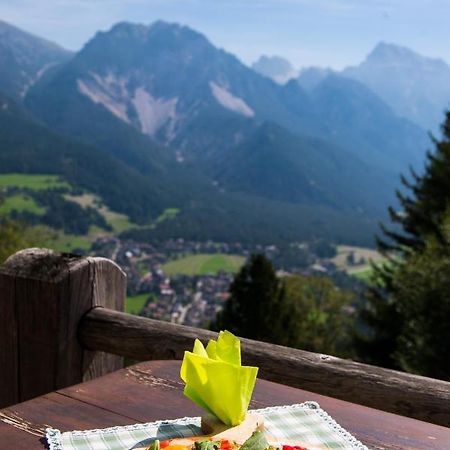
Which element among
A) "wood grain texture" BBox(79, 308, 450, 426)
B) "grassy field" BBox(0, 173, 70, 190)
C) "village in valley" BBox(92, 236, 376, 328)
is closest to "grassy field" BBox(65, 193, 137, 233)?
"grassy field" BBox(0, 173, 70, 190)

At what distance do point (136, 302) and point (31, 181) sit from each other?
61414 mm

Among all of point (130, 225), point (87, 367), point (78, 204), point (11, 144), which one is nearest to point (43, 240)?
point (87, 367)

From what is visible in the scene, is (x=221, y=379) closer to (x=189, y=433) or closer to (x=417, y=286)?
(x=189, y=433)

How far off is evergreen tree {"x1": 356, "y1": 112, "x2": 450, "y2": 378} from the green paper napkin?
45.3 feet

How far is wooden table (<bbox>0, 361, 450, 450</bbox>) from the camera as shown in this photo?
1.46 m

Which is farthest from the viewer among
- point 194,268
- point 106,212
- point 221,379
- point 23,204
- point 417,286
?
point 106,212

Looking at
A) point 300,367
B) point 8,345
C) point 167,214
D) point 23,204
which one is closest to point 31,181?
point 23,204

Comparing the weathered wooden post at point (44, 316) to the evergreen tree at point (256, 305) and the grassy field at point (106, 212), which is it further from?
the grassy field at point (106, 212)

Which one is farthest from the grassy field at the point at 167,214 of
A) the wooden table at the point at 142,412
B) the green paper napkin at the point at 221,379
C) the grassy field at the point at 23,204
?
the green paper napkin at the point at 221,379

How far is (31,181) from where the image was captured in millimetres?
120750

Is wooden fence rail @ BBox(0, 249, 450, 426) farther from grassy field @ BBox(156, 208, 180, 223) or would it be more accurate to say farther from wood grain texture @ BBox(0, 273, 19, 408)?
grassy field @ BBox(156, 208, 180, 223)

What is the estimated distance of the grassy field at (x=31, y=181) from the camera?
11488 cm

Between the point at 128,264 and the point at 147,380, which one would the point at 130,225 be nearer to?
the point at 128,264

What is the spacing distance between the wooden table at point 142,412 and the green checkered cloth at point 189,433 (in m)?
0.04
